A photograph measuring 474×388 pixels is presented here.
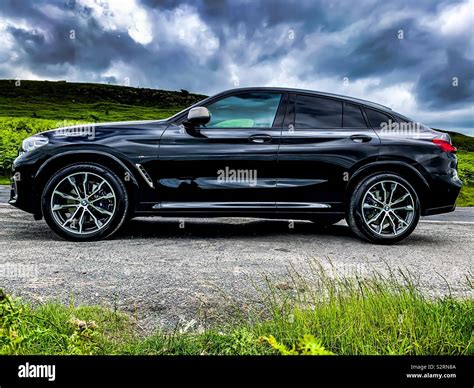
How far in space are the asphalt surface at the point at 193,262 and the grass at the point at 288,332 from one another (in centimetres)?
32

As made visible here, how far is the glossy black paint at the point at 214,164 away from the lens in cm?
472

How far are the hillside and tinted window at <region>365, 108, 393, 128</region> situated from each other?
2726cm

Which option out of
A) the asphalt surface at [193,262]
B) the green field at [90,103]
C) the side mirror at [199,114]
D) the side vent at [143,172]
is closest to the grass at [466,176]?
the green field at [90,103]

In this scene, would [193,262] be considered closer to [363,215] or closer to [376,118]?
[363,215]

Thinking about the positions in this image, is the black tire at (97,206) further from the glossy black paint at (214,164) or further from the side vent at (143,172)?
the side vent at (143,172)

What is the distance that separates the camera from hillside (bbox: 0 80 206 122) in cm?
3241

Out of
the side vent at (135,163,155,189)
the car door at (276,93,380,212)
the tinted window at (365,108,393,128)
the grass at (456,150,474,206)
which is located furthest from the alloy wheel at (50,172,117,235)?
the grass at (456,150,474,206)

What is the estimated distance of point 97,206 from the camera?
4668mm

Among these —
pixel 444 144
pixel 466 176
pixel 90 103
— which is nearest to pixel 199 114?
pixel 444 144

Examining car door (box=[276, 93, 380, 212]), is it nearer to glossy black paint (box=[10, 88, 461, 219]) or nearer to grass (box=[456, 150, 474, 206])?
glossy black paint (box=[10, 88, 461, 219])

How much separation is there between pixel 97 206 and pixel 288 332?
2.94 meters

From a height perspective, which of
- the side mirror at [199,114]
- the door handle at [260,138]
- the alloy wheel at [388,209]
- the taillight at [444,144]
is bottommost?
the alloy wheel at [388,209]

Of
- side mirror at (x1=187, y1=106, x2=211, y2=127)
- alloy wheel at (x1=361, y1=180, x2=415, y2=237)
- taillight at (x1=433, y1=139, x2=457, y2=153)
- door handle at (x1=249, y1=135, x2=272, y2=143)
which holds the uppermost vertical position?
side mirror at (x1=187, y1=106, x2=211, y2=127)
